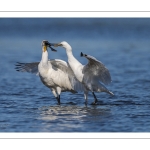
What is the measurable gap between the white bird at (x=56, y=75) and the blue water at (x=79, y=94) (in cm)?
46

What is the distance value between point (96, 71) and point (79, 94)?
10.1 ft

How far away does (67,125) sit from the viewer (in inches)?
574

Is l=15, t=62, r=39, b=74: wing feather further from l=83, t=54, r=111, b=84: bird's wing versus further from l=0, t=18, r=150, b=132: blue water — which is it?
l=83, t=54, r=111, b=84: bird's wing

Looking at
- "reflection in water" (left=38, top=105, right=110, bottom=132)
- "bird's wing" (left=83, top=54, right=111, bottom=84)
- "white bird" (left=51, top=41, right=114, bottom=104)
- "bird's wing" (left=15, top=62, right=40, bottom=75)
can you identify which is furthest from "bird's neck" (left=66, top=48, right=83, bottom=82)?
"bird's wing" (left=15, top=62, right=40, bottom=75)

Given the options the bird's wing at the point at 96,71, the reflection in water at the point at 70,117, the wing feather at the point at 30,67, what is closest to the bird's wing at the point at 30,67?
the wing feather at the point at 30,67

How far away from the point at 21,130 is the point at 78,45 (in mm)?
19652

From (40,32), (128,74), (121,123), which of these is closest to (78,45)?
(40,32)

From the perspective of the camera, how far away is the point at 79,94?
19.3m

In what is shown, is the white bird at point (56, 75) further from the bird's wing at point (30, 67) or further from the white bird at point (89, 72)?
the white bird at point (89, 72)

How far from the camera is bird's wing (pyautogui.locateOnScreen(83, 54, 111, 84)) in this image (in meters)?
15.9

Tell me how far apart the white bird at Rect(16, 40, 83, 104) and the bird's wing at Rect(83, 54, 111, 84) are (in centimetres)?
68

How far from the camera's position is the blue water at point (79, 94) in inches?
590

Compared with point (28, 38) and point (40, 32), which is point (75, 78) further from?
point (40, 32)
